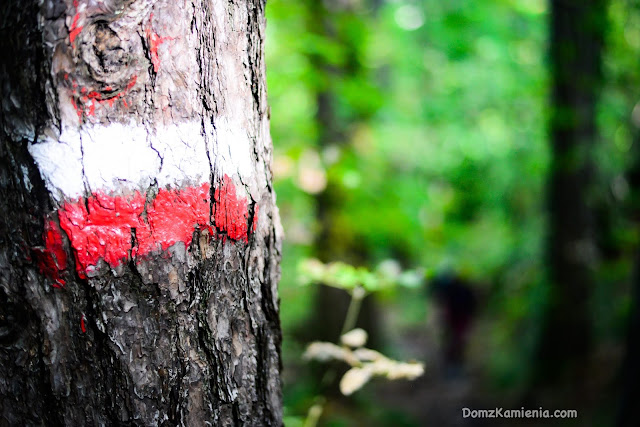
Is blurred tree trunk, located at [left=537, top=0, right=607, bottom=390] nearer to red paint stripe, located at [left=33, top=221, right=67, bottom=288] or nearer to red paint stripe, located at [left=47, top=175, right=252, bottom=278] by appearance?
red paint stripe, located at [left=47, top=175, right=252, bottom=278]

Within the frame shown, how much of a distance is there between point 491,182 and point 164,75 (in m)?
9.47

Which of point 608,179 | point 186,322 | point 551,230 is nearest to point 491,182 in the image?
point 608,179

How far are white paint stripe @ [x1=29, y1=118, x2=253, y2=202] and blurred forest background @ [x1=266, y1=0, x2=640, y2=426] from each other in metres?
1.20

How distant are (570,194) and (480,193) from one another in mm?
3926

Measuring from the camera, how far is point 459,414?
6.22m

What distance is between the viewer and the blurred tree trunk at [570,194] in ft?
16.8

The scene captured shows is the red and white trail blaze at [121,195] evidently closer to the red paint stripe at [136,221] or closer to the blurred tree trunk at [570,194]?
the red paint stripe at [136,221]

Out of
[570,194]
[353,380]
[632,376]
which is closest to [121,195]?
[353,380]

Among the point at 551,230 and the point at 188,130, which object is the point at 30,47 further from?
the point at 551,230

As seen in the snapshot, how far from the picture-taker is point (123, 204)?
0.86 meters

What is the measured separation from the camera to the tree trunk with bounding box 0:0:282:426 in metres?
0.81

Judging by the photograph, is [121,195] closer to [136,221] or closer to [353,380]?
[136,221]

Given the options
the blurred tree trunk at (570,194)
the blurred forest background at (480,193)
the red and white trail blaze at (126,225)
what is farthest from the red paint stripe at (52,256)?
the blurred tree trunk at (570,194)

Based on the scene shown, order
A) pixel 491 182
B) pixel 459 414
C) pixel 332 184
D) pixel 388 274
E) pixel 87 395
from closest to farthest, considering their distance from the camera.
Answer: pixel 87 395
pixel 388 274
pixel 332 184
pixel 459 414
pixel 491 182
